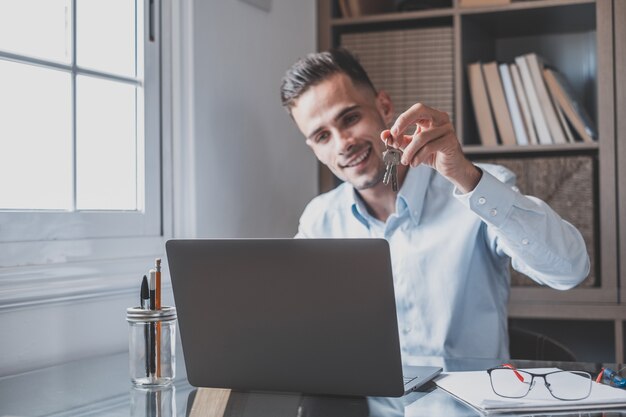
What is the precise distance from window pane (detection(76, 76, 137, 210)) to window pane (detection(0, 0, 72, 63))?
0.28 ft

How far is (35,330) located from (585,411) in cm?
99

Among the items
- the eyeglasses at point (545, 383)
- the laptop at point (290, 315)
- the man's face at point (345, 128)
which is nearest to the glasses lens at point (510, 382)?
the eyeglasses at point (545, 383)

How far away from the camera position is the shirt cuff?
54.1 inches

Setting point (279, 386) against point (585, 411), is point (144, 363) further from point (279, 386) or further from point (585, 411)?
point (585, 411)

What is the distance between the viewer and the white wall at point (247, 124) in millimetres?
1893

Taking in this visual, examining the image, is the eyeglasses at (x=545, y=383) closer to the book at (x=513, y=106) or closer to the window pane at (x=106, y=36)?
the window pane at (x=106, y=36)

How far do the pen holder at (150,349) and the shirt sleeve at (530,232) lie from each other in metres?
0.60

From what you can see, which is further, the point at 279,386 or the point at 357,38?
the point at 357,38

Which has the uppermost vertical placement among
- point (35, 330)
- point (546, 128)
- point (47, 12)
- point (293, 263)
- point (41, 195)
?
point (47, 12)

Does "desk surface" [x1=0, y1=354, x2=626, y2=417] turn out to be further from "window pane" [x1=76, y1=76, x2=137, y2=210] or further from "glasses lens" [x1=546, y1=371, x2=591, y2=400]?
"window pane" [x1=76, y1=76, x2=137, y2=210]

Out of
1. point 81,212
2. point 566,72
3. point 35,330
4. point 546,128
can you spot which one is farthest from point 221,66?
point 566,72

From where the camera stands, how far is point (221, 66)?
1966 millimetres

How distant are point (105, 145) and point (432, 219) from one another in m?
0.79

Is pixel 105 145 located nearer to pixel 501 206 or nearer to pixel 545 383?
pixel 501 206
